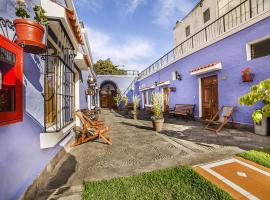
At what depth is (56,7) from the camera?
9.86 feet

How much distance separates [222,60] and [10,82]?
762 centimetres

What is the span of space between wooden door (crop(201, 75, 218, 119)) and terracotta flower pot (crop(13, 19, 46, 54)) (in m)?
7.47

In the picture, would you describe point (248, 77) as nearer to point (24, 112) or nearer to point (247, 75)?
point (247, 75)

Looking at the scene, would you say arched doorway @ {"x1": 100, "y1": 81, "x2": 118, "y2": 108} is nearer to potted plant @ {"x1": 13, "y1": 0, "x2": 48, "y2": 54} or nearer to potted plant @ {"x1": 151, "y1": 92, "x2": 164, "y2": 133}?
potted plant @ {"x1": 151, "y1": 92, "x2": 164, "y2": 133}

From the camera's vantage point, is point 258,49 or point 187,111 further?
point 187,111

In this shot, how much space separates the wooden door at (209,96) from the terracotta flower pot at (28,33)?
24.5 feet

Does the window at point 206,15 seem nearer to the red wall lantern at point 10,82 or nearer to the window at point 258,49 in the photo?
the window at point 258,49

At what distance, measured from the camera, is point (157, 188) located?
220 centimetres

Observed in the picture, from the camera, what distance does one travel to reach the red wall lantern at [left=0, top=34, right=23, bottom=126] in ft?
4.66

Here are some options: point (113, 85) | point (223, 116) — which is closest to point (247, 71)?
point (223, 116)

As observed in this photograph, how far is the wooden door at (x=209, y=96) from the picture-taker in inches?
301

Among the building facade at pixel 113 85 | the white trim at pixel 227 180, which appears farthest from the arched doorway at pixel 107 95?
the white trim at pixel 227 180

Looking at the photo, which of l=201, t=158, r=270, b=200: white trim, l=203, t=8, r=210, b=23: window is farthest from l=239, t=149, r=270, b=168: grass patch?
l=203, t=8, r=210, b=23: window

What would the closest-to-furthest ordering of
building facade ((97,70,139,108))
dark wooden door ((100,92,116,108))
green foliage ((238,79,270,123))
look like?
green foliage ((238,79,270,123)) < building facade ((97,70,139,108)) < dark wooden door ((100,92,116,108))
